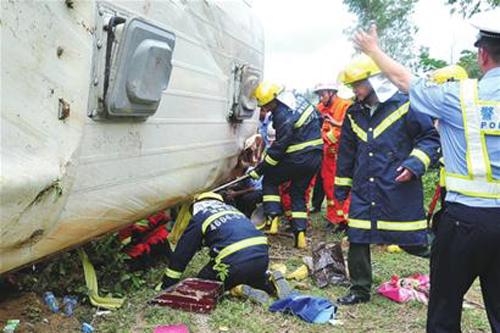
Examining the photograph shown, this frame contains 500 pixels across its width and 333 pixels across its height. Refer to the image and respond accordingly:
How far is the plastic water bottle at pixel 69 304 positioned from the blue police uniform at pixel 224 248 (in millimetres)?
666

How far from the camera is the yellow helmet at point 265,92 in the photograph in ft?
16.4

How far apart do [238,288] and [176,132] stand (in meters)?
1.22

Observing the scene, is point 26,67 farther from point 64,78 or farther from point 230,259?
point 230,259

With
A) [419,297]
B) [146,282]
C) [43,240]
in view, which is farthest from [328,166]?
[43,240]

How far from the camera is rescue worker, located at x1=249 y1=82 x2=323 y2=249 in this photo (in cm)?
509

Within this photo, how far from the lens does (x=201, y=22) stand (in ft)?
11.5

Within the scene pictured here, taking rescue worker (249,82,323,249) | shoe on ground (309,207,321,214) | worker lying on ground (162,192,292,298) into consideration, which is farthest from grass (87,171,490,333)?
shoe on ground (309,207,321,214)

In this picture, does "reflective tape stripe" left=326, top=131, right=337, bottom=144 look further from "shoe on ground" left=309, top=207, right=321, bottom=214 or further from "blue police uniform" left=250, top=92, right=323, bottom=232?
"shoe on ground" left=309, top=207, right=321, bottom=214

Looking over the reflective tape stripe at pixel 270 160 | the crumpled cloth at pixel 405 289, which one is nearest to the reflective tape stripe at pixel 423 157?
the crumpled cloth at pixel 405 289

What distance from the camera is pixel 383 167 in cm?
346

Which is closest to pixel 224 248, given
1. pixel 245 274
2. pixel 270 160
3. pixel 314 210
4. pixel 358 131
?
pixel 245 274

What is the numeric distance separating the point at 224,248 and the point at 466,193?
179cm

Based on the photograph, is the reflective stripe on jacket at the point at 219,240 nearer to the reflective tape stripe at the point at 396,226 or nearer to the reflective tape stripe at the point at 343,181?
the reflective tape stripe at the point at 343,181

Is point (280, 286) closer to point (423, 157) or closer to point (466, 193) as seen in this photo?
point (423, 157)
